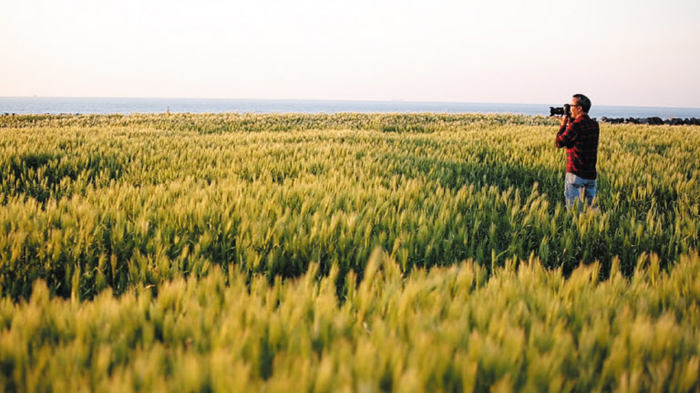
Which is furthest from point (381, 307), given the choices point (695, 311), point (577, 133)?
point (577, 133)

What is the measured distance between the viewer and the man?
482cm

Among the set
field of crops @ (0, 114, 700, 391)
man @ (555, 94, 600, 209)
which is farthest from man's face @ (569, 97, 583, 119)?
field of crops @ (0, 114, 700, 391)

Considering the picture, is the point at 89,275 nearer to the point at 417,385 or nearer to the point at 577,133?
the point at 417,385

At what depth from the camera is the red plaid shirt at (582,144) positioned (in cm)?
481

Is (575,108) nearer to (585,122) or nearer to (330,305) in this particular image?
(585,122)

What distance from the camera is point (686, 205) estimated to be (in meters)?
4.25

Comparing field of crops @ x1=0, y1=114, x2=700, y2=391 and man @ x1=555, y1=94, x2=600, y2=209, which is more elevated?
man @ x1=555, y1=94, x2=600, y2=209

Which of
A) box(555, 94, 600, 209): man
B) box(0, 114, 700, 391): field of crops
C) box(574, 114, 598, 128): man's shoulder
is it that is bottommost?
box(0, 114, 700, 391): field of crops

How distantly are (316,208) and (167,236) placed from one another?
3.97 ft

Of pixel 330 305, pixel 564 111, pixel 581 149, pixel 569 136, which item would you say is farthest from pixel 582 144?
pixel 330 305

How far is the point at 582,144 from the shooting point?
485cm

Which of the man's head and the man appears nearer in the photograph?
the man

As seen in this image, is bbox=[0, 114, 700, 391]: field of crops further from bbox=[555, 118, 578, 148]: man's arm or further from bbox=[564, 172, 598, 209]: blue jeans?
bbox=[555, 118, 578, 148]: man's arm

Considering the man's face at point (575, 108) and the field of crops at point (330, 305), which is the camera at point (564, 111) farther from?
the field of crops at point (330, 305)
